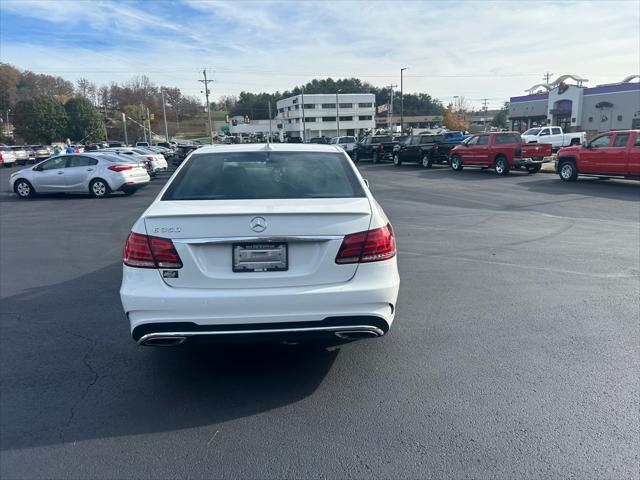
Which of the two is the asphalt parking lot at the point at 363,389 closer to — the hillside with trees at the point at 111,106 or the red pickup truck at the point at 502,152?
the red pickup truck at the point at 502,152

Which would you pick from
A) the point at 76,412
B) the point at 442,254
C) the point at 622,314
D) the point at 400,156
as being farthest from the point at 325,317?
the point at 400,156

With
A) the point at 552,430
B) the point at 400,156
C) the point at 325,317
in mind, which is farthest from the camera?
the point at 400,156

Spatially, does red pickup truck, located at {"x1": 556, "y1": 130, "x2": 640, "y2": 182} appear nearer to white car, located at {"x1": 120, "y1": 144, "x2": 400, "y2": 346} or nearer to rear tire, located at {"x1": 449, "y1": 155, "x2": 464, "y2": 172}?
rear tire, located at {"x1": 449, "y1": 155, "x2": 464, "y2": 172}

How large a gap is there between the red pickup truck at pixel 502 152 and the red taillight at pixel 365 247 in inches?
771

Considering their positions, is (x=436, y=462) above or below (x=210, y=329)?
below

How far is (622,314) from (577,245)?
11.5 ft

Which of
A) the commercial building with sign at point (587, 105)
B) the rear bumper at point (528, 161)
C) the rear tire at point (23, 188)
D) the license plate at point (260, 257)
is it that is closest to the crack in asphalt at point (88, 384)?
the license plate at point (260, 257)

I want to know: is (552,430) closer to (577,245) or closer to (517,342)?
(517,342)

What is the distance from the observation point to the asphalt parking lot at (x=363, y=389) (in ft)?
9.27

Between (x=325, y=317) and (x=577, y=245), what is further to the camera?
(x=577, y=245)

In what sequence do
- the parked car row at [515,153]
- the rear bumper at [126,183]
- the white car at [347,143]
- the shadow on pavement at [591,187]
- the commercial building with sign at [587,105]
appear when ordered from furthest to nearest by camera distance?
the commercial building with sign at [587,105] < the white car at [347,143] < the rear bumper at [126,183] < the parked car row at [515,153] < the shadow on pavement at [591,187]

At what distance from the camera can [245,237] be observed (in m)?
3.24

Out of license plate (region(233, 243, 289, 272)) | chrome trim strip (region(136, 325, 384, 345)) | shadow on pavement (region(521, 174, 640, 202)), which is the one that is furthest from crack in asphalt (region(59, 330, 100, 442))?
shadow on pavement (region(521, 174, 640, 202))

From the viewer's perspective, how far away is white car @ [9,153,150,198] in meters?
17.2
